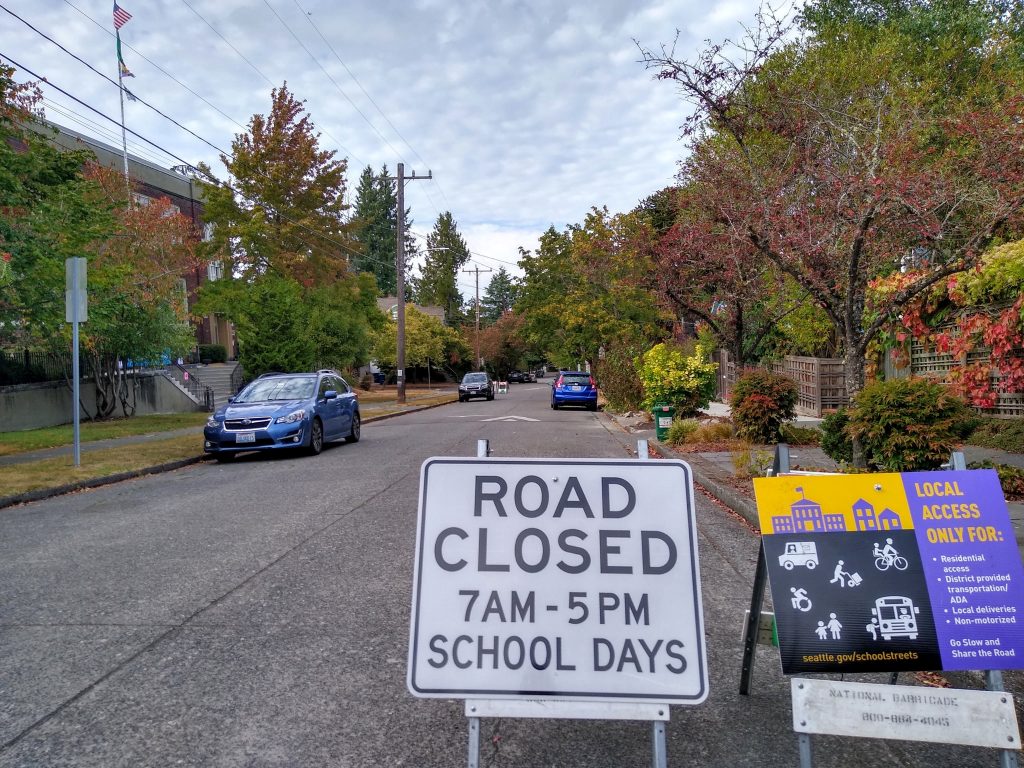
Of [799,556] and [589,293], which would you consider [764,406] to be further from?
[589,293]

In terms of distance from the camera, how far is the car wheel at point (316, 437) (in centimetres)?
1444

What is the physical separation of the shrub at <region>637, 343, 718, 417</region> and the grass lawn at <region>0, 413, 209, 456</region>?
39.7ft

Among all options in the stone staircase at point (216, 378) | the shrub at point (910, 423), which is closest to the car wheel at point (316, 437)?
the shrub at point (910, 423)

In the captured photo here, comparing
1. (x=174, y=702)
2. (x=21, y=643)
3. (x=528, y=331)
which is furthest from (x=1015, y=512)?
(x=528, y=331)

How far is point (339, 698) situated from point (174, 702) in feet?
2.53

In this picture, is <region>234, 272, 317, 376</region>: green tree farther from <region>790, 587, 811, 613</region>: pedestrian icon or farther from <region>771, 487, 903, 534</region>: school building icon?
<region>790, 587, 811, 613</region>: pedestrian icon

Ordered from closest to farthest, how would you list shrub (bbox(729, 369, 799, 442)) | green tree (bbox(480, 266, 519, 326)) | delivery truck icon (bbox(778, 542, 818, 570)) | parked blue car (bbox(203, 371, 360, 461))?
delivery truck icon (bbox(778, 542, 818, 570))
shrub (bbox(729, 369, 799, 442))
parked blue car (bbox(203, 371, 360, 461))
green tree (bbox(480, 266, 519, 326))

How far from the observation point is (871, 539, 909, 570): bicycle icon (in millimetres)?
3105

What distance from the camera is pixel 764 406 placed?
13164 millimetres

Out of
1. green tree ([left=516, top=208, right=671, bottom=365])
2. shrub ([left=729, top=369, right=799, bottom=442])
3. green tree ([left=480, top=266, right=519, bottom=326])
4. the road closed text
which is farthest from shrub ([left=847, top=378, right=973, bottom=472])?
green tree ([left=480, top=266, right=519, bottom=326])

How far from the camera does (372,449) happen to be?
15.4 meters

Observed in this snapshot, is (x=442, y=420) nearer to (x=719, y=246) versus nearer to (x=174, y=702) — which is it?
(x=719, y=246)

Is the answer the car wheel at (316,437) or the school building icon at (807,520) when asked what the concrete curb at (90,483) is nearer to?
the car wheel at (316,437)

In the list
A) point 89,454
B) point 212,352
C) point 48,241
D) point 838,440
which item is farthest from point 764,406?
point 212,352
